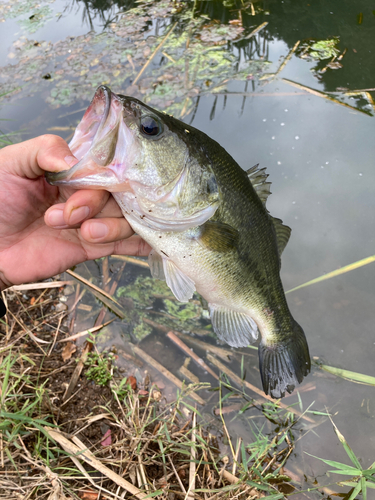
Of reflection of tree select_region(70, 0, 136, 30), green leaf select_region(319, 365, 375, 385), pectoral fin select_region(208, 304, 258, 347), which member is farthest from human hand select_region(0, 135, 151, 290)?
reflection of tree select_region(70, 0, 136, 30)

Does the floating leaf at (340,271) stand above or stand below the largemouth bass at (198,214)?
below

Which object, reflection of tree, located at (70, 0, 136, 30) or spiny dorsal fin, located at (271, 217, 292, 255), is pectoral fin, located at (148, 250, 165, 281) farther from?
reflection of tree, located at (70, 0, 136, 30)

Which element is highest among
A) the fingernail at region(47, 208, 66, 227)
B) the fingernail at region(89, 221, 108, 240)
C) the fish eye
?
the fish eye

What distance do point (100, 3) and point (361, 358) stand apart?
283 inches

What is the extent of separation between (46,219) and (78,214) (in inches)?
6.3

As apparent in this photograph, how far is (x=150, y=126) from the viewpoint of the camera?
4.92 ft

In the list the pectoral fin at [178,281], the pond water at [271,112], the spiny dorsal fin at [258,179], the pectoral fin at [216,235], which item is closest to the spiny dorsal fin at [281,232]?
the spiny dorsal fin at [258,179]

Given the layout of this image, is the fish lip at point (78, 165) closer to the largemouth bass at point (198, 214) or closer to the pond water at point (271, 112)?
the largemouth bass at point (198, 214)

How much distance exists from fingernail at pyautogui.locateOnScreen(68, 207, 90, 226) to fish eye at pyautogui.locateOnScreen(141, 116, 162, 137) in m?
0.45

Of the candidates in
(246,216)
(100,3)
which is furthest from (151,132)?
(100,3)

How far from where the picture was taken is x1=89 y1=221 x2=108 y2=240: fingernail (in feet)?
5.34

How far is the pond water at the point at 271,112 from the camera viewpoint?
2695 mm

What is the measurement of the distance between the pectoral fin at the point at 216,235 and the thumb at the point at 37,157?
2.31ft

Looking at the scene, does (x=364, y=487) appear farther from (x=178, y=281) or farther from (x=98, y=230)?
(x=98, y=230)
